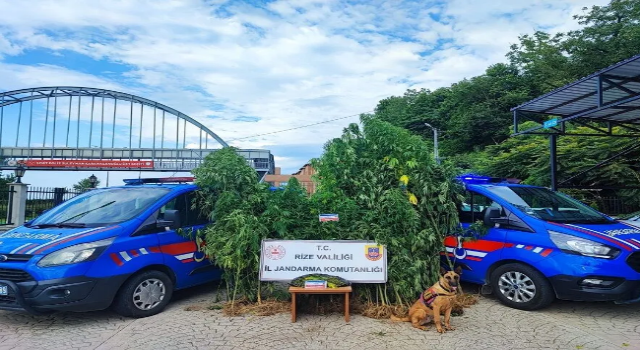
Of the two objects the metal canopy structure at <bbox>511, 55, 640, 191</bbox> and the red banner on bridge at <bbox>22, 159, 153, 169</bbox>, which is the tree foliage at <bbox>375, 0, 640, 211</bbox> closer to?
the metal canopy structure at <bbox>511, 55, 640, 191</bbox>

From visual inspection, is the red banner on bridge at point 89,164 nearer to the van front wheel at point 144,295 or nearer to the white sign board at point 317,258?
the van front wheel at point 144,295

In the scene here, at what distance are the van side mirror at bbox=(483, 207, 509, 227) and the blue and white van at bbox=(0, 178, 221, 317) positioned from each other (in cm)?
396

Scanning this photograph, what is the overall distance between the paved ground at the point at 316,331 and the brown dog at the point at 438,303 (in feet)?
0.44

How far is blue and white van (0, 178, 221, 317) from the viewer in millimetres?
4461

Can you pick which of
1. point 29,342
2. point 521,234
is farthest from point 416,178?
point 29,342

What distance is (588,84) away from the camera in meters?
7.74

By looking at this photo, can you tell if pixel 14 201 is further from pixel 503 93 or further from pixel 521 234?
pixel 503 93

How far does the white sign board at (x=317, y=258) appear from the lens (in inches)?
204

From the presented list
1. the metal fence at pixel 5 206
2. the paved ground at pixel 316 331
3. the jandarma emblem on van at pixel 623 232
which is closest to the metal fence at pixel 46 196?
the metal fence at pixel 5 206

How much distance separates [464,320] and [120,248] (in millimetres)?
4169

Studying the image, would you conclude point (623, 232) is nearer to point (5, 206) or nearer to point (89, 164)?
point (5, 206)

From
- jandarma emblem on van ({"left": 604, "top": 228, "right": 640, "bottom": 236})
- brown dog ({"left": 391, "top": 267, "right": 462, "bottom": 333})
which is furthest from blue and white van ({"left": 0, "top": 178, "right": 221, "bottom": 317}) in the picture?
jandarma emblem on van ({"left": 604, "top": 228, "right": 640, "bottom": 236})

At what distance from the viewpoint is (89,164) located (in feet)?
159

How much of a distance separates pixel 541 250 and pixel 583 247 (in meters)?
0.45
